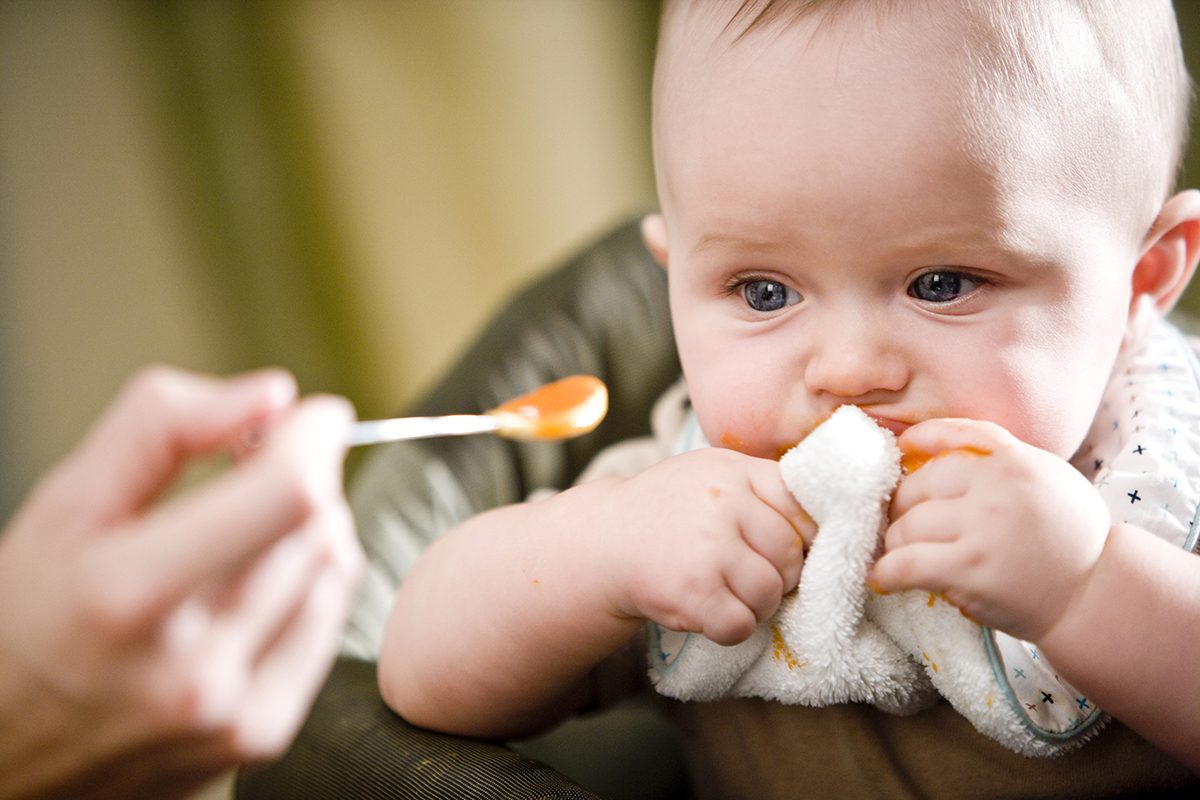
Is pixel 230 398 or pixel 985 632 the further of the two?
pixel 985 632

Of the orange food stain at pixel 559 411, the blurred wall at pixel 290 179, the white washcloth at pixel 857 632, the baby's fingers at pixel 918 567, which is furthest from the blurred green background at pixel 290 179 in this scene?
the baby's fingers at pixel 918 567

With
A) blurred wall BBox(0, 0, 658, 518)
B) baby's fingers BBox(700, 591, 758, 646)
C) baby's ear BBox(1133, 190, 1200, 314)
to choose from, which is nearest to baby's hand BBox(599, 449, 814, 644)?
baby's fingers BBox(700, 591, 758, 646)

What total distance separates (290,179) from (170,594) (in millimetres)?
1929

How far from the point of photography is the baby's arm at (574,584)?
715 millimetres

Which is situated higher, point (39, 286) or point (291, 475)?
point (291, 475)

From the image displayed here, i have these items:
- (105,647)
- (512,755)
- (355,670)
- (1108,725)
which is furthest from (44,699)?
(1108,725)

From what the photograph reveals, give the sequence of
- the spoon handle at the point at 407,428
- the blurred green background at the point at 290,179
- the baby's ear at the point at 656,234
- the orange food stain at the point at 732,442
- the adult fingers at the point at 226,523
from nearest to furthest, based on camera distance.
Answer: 1. the adult fingers at the point at 226,523
2. the spoon handle at the point at 407,428
3. the orange food stain at the point at 732,442
4. the baby's ear at the point at 656,234
5. the blurred green background at the point at 290,179

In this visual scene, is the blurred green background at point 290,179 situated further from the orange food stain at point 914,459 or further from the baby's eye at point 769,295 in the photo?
the orange food stain at point 914,459

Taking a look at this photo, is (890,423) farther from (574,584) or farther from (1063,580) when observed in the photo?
(574,584)

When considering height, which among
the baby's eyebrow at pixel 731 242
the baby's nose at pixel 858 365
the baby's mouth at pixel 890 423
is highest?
the baby's eyebrow at pixel 731 242

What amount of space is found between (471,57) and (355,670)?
163 cm

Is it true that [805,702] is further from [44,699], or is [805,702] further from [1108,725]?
[44,699]

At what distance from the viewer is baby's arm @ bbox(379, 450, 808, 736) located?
0.72m

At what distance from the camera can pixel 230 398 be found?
1.75 ft
